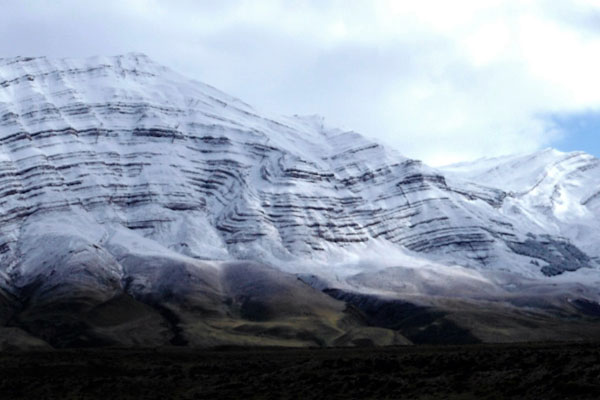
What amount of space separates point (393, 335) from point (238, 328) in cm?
3110

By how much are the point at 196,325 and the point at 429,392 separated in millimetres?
117150

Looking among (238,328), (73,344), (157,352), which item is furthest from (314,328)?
(157,352)

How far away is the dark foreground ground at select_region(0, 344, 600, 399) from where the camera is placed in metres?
78.6

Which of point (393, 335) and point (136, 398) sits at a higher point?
point (393, 335)

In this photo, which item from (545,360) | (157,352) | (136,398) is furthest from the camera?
(157,352)

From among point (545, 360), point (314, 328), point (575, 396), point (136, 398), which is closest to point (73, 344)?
point (314, 328)

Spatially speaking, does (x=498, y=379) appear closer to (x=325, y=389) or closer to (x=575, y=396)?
(x=575, y=396)

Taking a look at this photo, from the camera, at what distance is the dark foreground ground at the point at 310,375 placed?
258 ft

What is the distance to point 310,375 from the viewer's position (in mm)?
95938

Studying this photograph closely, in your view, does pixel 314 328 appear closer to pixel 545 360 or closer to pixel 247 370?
pixel 247 370

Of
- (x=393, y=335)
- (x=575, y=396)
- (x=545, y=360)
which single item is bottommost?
(x=575, y=396)

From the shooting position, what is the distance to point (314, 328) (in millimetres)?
193000

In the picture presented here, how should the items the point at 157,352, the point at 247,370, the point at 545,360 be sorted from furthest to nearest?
the point at 157,352 < the point at 247,370 < the point at 545,360

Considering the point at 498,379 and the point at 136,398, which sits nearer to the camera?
the point at 498,379
